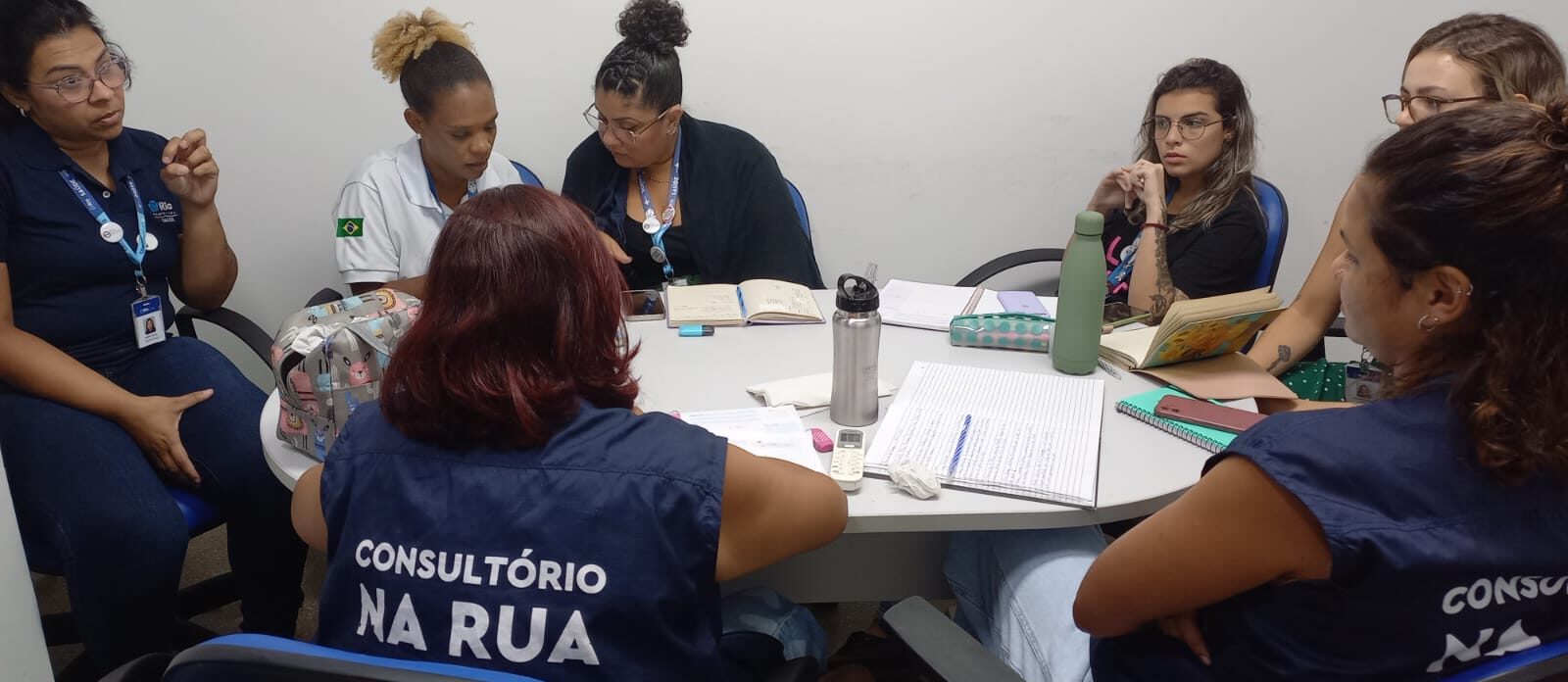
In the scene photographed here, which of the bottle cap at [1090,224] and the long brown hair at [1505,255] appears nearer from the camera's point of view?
the long brown hair at [1505,255]

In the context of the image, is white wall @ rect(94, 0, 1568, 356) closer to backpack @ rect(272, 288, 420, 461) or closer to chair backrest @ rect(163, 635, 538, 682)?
backpack @ rect(272, 288, 420, 461)

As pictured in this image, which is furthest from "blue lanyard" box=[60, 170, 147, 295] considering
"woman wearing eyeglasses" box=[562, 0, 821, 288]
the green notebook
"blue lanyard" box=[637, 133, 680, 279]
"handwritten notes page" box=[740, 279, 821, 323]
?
the green notebook

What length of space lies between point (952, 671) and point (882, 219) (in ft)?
6.74

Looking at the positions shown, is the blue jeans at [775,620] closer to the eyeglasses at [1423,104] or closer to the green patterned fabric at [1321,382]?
the green patterned fabric at [1321,382]

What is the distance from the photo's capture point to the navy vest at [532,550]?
991mm

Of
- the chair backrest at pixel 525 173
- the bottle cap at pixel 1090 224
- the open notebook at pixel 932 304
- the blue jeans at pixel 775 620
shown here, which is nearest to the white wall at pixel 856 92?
the chair backrest at pixel 525 173

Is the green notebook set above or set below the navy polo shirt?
below

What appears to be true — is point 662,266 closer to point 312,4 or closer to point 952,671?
point 312,4

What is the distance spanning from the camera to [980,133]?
9.37 feet

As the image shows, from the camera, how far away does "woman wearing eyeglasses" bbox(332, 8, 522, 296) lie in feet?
7.33

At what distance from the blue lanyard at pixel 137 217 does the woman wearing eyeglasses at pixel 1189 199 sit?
2206 millimetres

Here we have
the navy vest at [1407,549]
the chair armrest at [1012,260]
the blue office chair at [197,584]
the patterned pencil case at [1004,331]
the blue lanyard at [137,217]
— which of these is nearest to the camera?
the navy vest at [1407,549]

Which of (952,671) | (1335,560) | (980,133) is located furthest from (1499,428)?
(980,133)

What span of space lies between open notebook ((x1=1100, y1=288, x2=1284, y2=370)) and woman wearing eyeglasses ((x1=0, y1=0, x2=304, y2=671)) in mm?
1670
